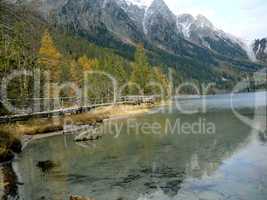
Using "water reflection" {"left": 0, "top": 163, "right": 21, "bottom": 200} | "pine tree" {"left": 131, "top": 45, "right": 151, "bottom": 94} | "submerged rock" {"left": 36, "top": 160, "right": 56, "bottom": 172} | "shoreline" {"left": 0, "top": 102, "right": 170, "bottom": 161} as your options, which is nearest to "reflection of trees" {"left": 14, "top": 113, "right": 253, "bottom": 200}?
"submerged rock" {"left": 36, "top": 160, "right": 56, "bottom": 172}

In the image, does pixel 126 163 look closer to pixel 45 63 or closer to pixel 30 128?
pixel 30 128

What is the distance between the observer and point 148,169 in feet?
88.2

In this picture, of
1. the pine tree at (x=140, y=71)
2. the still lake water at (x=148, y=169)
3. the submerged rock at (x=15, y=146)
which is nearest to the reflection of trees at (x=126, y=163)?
the still lake water at (x=148, y=169)

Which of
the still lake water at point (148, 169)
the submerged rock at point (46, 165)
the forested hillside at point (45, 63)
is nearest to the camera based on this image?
the forested hillside at point (45, 63)

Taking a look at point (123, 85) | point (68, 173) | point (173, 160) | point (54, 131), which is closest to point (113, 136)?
point (54, 131)

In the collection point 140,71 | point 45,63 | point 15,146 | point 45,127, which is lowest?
point 15,146

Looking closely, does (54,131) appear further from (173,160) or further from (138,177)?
(138,177)

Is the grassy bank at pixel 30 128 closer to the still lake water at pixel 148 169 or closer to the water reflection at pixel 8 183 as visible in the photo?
the still lake water at pixel 148 169

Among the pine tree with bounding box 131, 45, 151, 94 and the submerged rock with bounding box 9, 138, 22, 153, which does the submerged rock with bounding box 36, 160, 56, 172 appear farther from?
the pine tree with bounding box 131, 45, 151, 94

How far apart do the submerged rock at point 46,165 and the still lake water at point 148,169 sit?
0.42m

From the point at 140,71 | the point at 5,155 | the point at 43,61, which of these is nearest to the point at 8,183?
the point at 5,155

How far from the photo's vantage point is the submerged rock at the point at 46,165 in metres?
27.1

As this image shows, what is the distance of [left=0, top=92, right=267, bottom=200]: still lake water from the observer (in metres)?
20.8

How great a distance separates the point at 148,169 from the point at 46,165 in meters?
7.74
